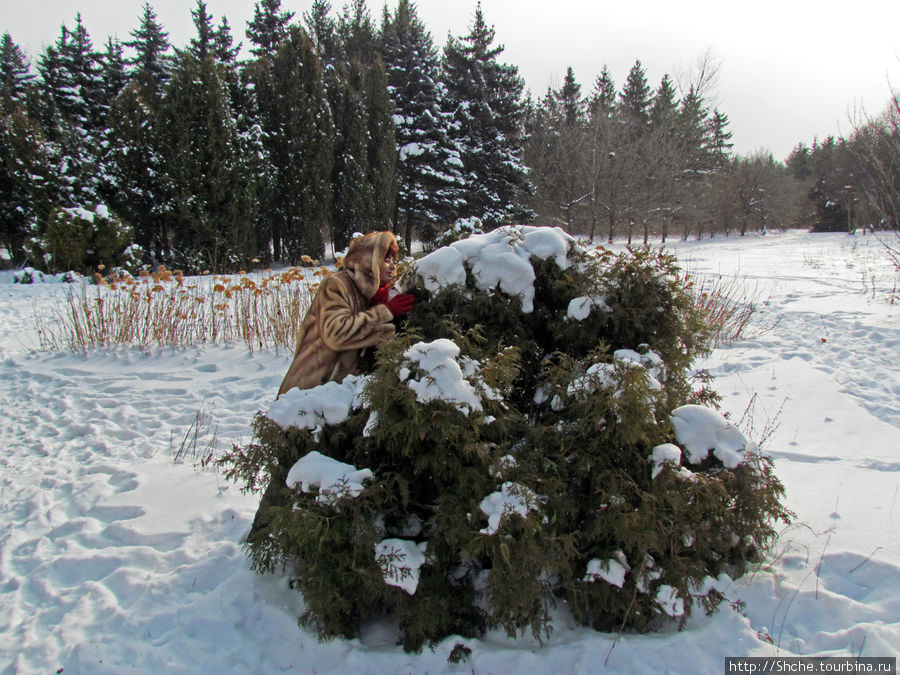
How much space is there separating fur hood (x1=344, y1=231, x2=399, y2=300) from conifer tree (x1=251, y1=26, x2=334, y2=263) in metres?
13.3

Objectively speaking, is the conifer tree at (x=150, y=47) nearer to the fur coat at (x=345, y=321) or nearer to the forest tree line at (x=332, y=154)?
the forest tree line at (x=332, y=154)

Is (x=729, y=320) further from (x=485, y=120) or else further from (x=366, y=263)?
(x=485, y=120)

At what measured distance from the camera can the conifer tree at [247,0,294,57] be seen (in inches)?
882

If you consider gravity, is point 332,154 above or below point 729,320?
above

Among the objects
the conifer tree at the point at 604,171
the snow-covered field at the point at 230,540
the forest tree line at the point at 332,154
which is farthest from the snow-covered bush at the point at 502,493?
the conifer tree at the point at 604,171

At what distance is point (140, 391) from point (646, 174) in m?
23.8

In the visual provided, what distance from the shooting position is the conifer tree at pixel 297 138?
14.8 metres

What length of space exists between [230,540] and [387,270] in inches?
73.1

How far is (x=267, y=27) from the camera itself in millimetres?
22594

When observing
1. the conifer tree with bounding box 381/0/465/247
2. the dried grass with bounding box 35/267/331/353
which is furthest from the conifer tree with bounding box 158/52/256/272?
the conifer tree with bounding box 381/0/465/247

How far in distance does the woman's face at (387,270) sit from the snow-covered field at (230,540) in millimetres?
1638

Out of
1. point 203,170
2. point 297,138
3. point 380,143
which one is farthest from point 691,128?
point 203,170

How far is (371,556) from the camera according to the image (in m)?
1.96

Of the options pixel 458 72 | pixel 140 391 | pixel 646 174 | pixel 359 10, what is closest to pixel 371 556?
pixel 140 391
